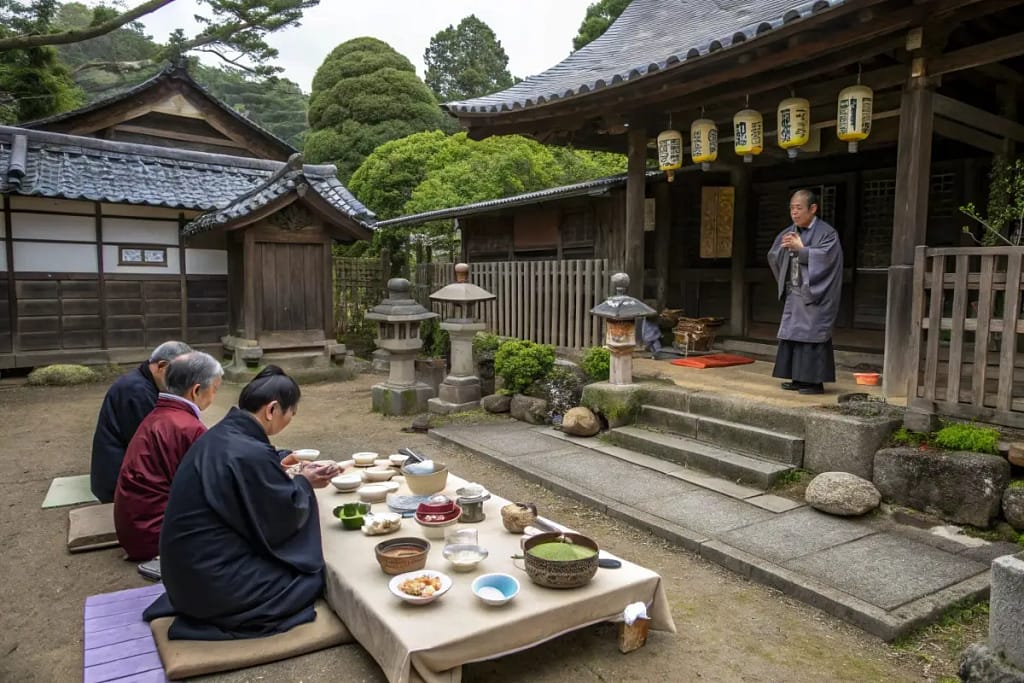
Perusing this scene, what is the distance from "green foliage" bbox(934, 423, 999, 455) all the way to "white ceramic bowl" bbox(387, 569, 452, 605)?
13.4ft

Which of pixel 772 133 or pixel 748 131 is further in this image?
pixel 772 133

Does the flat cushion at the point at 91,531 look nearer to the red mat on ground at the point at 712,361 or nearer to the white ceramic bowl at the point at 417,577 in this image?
the white ceramic bowl at the point at 417,577

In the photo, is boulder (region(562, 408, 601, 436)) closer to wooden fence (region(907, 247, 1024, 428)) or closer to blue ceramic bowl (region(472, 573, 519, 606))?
wooden fence (region(907, 247, 1024, 428))

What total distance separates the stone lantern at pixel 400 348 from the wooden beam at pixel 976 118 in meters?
6.54

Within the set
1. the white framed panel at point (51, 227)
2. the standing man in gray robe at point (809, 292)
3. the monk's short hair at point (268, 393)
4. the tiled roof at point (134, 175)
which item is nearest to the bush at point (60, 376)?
the white framed panel at point (51, 227)

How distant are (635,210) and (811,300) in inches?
128

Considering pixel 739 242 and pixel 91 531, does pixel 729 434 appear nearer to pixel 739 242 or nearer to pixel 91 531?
pixel 739 242

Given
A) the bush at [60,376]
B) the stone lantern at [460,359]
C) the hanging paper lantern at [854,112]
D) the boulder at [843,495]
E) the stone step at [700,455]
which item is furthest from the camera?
the bush at [60,376]

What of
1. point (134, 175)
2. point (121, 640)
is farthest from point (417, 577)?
point (134, 175)

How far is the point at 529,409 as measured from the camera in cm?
847

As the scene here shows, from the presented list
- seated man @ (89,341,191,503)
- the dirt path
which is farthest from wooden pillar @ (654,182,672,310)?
seated man @ (89,341,191,503)

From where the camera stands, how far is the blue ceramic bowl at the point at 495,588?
2.92 metres

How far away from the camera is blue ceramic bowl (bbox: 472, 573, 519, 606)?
2918 mm

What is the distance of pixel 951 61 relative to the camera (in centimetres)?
555
